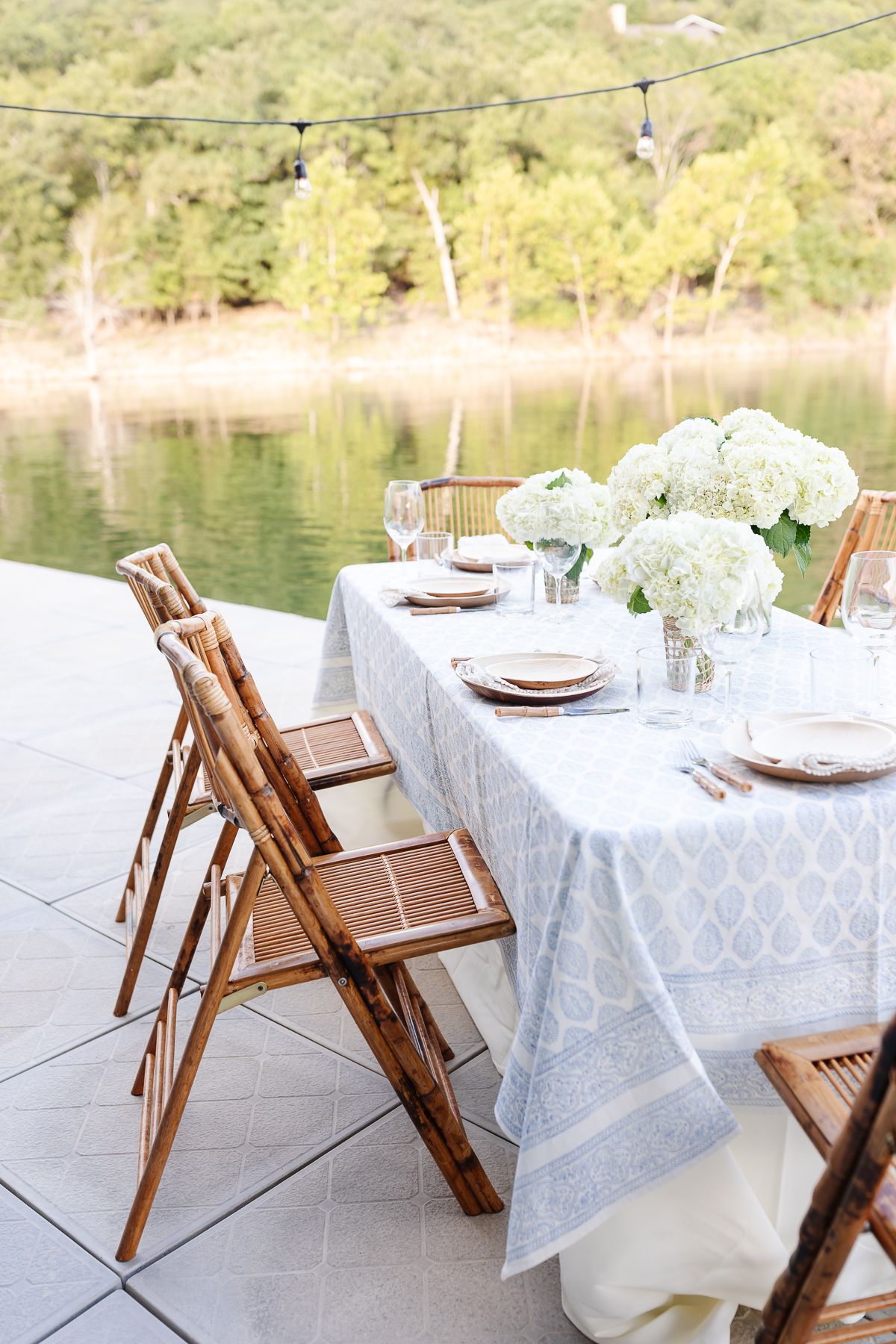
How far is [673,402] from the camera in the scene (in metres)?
24.8

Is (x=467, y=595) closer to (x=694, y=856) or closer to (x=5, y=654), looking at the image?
(x=694, y=856)

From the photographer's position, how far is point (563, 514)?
212 centimetres

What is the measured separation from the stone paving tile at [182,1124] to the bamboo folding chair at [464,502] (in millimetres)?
1867

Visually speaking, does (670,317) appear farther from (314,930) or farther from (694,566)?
(314,930)

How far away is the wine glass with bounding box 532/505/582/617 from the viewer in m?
2.12

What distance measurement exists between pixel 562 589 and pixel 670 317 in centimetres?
3564

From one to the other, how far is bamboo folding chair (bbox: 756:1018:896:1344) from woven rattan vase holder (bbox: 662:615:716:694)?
533mm

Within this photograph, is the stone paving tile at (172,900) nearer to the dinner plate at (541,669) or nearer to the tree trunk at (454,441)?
the dinner plate at (541,669)

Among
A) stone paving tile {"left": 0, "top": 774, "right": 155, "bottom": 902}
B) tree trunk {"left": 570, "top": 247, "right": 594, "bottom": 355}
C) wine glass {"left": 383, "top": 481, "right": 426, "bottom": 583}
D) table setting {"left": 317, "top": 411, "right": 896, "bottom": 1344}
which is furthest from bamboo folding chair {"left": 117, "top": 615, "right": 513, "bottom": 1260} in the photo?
tree trunk {"left": 570, "top": 247, "right": 594, "bottom": 355}

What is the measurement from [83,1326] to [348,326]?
35.4 meters

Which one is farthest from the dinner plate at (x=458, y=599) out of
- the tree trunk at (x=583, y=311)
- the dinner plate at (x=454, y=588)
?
the tree trunk at (x=583, y=311)

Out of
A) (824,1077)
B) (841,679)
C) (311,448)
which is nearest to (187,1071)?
(824,1077)

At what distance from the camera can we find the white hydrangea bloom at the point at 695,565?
1539 mm

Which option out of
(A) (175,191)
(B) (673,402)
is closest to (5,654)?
(B) (673,402)
